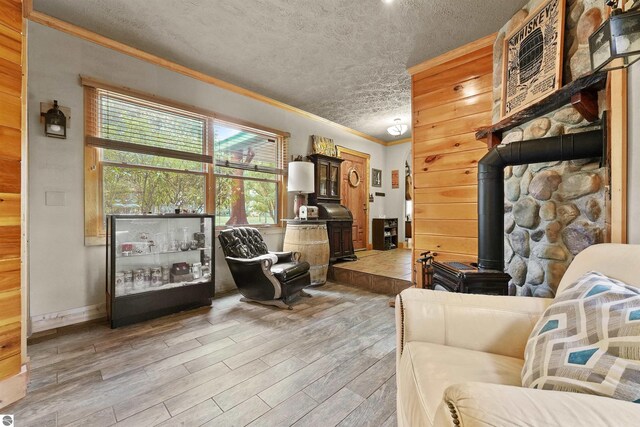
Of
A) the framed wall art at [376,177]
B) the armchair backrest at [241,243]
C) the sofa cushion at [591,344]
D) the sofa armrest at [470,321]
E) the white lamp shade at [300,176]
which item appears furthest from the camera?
the framed wall art at [376,177]

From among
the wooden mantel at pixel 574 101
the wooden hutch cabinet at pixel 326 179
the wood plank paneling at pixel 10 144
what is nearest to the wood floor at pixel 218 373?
the wood plank paneling at pixel 10 144

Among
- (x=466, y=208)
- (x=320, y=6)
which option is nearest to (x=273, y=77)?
(x=320, y=6)

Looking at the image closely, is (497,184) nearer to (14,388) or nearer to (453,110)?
(453,110)

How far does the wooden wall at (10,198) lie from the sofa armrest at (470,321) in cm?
204

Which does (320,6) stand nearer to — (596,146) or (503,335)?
(596,146)

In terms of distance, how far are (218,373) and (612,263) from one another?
6.67ft

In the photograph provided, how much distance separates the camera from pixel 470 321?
1125mm

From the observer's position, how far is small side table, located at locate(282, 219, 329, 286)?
140 inches

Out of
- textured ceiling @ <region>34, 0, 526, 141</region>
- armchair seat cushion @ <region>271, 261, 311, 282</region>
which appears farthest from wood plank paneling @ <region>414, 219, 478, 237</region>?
textured ceiling @ <region>34, 0, 526, 141</region>

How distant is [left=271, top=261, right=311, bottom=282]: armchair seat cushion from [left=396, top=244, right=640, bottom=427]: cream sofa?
5.86 ft

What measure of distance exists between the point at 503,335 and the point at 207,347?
1922mm

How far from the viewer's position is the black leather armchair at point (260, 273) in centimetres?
282

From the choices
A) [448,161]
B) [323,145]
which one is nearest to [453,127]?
[448,161]

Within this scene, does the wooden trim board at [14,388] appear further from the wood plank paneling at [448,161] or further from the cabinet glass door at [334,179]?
the cabinet glass door at [334,179]
